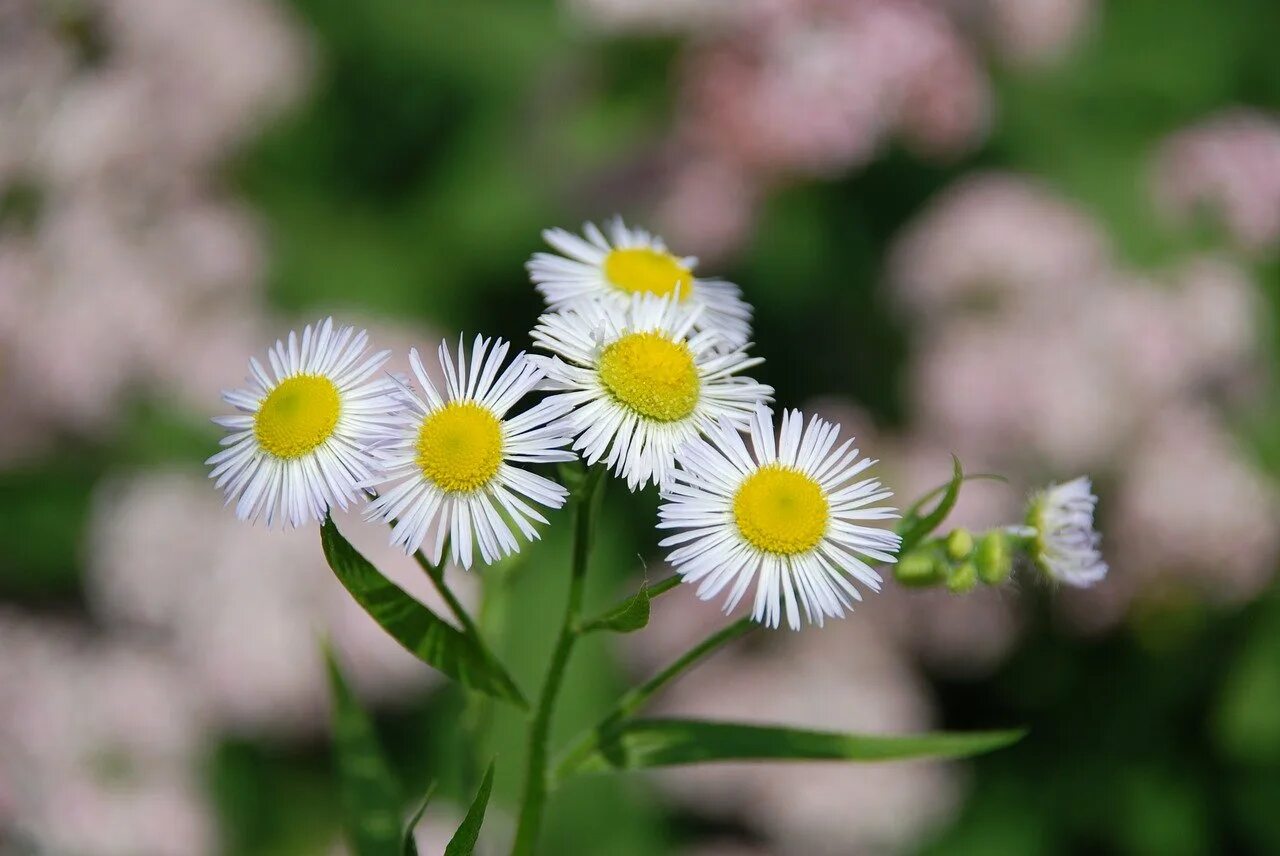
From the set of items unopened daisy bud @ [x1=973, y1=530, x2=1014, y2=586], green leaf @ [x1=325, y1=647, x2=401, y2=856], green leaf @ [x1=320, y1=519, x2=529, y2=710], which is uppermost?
unopened daisy bud @ [x1=973, y1=530, x2=1014, y2=586]

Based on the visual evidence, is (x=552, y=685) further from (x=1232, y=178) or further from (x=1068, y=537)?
(x=1232, y=178)

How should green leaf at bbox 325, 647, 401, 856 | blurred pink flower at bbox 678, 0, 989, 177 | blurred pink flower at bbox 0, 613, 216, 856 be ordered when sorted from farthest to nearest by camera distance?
blurred pink flower at bbox 678, 0, 989, 177
blurred pink flower at bbox 0, 613, 216, 856
green leaf at bbox 325, 647, 401, 856

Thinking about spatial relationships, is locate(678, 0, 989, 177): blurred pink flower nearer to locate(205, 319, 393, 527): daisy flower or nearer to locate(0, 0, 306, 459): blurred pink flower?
locate(0, 0, 306, 459): blurred pink flower

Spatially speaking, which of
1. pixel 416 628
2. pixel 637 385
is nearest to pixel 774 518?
pixel 637 385

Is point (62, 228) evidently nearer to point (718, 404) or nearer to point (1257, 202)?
point (718, 404)

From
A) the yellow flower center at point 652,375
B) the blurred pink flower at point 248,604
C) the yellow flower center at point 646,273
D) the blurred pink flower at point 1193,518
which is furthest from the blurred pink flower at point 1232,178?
the yellow flower center at point 652,375

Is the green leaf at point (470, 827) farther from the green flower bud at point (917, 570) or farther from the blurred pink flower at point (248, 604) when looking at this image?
the blurred pink flower at point (248, 604)

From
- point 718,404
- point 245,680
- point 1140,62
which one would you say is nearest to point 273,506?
point 718,404

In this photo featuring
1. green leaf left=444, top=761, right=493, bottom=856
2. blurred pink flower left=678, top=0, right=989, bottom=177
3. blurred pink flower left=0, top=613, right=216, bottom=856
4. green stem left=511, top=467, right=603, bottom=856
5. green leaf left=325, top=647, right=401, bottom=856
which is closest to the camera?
green leaf left=444, top=761, right=493, bottom=856

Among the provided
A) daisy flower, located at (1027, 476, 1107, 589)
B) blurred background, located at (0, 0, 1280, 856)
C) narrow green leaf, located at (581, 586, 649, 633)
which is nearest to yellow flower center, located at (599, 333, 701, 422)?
narrow green leaf, located at (581, 586, 649, 633)
